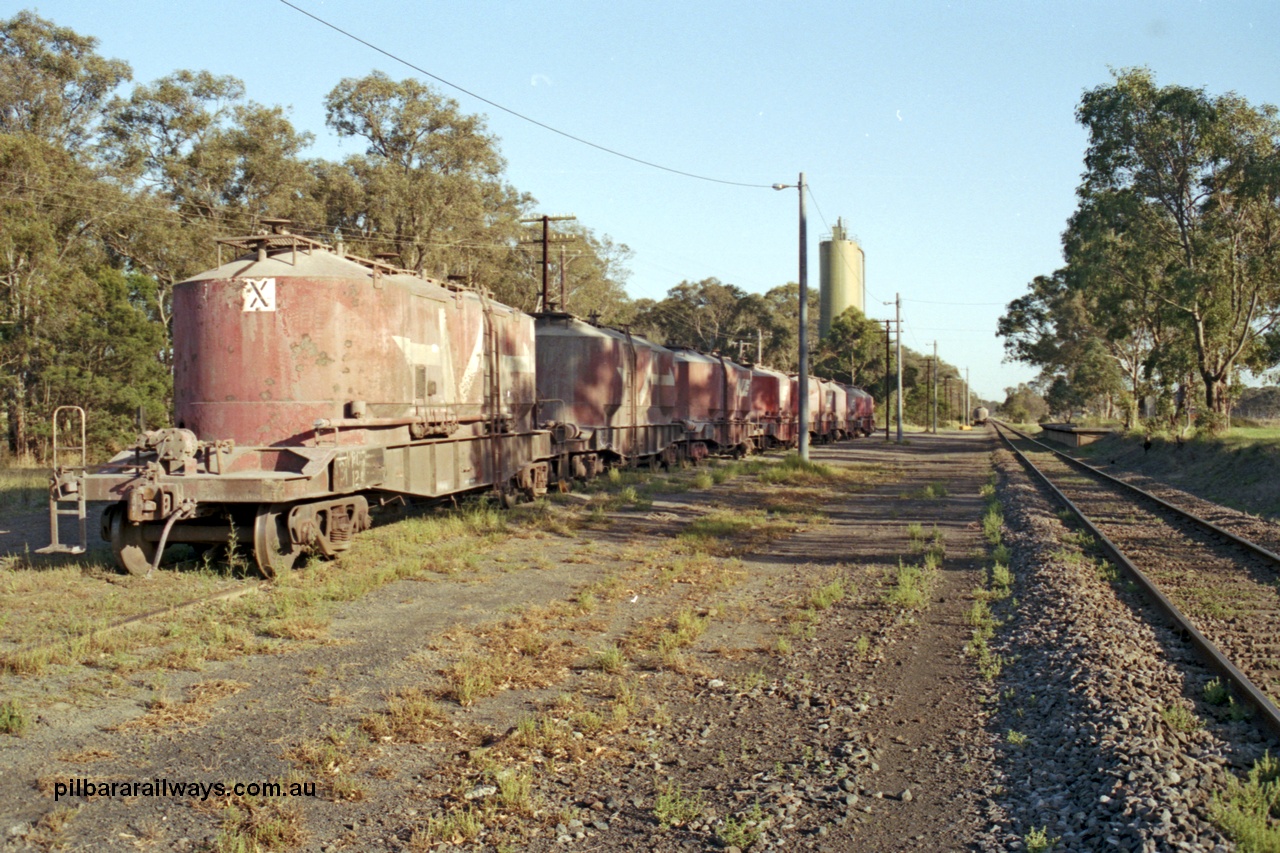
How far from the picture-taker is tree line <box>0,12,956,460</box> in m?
28.1

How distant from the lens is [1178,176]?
33.9 metres

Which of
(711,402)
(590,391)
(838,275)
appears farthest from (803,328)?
(838,275)

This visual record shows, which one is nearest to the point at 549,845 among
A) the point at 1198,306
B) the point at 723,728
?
the point at 723,728

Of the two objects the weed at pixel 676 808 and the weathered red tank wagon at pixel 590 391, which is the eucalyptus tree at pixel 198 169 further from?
the weed at pixel 676 808

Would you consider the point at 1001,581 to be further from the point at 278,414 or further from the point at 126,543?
the point at 126,543

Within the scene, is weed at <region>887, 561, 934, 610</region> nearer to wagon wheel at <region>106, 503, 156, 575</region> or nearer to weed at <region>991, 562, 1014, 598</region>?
weed at <region>991, 562, 1014, 598</region>

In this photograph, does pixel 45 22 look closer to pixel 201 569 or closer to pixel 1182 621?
pixel 201 569

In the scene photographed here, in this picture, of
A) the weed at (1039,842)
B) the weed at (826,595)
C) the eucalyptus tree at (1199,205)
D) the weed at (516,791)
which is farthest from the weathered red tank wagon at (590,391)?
the eucalyptus tree at (1199,205)

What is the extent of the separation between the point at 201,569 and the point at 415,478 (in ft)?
8.90

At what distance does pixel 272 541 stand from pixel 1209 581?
9.96 m

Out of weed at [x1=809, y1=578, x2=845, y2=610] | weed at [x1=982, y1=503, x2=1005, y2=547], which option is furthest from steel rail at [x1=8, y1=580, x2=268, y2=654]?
weed at [x1=982, y1=503, x2=1005, y2=547]

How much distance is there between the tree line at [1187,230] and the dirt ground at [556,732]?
28.3 meters

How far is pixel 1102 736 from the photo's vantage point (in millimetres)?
5453

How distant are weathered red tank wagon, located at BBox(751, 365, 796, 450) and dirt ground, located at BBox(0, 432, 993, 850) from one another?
27361 mm
